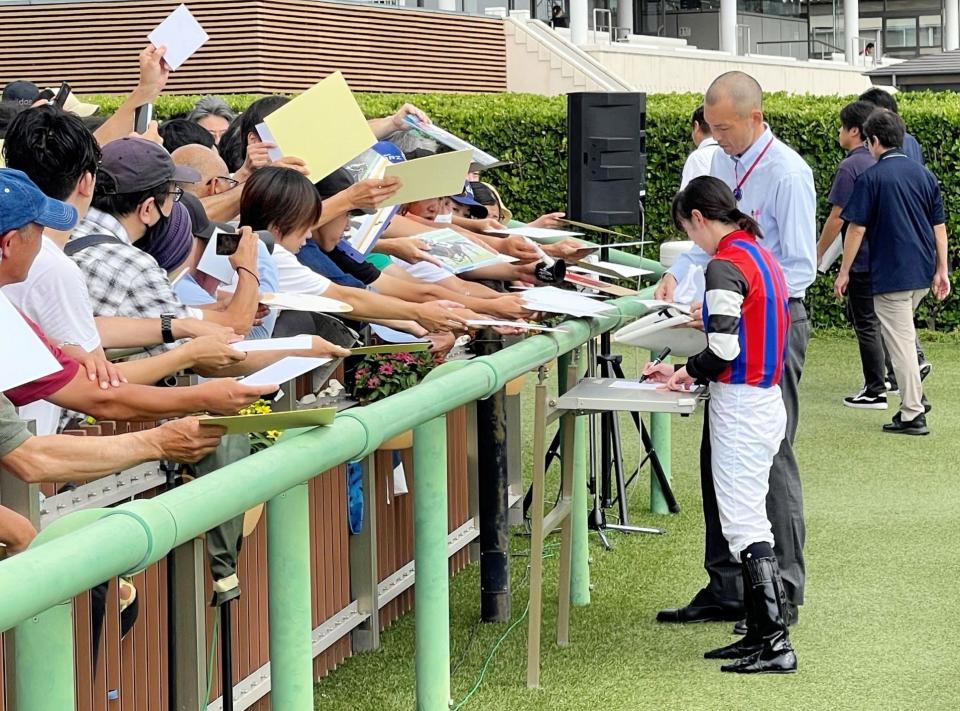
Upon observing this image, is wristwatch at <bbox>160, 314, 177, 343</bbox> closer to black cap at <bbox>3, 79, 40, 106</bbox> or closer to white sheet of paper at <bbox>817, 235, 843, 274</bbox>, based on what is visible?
black cap at <bbox>3, 79, 40, 106</bbox>

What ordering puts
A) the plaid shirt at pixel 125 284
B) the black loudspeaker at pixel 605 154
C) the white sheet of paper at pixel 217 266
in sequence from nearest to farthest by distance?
the plaid shirt at pixel 125 284 → the white sheet of paper at pixel 217 266 → the black loudspeaker at pixel 605 154

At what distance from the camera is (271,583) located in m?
3.48

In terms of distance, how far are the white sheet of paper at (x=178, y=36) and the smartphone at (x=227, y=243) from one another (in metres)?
1.49

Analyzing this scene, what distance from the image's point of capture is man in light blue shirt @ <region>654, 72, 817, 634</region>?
5859 millimetres

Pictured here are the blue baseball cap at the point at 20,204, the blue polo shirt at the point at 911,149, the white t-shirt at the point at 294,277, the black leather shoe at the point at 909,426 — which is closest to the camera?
the blue baseball cap at the point at 20,204

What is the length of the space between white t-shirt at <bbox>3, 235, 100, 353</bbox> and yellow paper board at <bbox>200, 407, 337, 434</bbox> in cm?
78

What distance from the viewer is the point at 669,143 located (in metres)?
15.3

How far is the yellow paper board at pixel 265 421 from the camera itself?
10.1 feet

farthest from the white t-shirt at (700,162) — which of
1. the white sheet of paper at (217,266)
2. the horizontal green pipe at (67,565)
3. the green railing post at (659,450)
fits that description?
the horizontal green pipe at (67,565)

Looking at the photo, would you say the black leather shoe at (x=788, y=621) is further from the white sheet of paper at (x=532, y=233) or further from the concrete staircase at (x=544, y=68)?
the concrete staircase at (x=544, y=68)

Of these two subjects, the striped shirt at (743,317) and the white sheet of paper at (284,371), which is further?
the striped shirt at (743,317)

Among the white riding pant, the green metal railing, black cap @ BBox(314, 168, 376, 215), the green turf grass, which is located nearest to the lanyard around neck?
the green metal railing

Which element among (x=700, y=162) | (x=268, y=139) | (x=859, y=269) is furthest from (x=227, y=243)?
(x=859, y=269)

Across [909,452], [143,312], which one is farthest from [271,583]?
[909,452]
